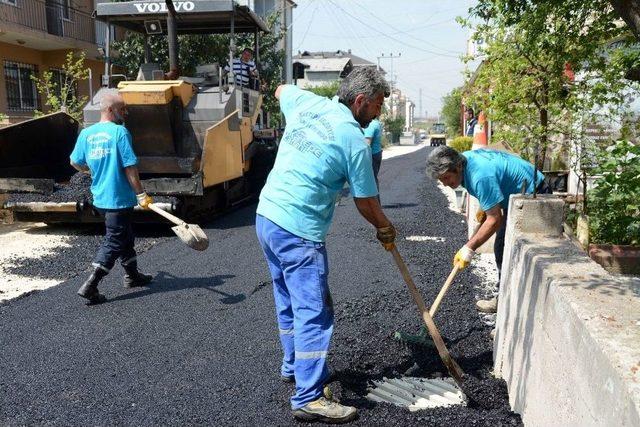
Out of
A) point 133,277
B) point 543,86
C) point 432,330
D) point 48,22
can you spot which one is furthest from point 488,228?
point 48,22

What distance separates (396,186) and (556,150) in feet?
20.7

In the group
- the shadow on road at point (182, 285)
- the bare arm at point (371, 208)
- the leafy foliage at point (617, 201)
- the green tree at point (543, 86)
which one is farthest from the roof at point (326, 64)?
the bare arm at point (371, 208)

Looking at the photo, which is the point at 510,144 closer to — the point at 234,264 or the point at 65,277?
the point at 234,264

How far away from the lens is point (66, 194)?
23.2 ft

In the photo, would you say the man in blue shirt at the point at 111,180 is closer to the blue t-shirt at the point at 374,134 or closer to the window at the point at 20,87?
the blue t-shirt at the point at 374,134

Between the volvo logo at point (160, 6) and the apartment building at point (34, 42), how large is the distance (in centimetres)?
620

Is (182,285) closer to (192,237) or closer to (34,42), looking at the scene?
(192,237)

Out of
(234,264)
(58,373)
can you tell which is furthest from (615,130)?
(58,373)

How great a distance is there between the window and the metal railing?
1148 millimetres

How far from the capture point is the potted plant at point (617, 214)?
4.26 meters

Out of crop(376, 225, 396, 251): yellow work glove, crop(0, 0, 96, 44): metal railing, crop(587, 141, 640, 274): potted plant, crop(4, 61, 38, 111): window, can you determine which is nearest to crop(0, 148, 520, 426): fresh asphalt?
→ crop(376, 225, 396, 251): yellow work glove

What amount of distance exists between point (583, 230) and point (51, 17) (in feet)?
52.2

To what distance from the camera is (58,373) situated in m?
3.30

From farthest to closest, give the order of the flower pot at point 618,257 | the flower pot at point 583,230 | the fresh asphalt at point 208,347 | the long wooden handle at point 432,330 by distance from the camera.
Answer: the flower pot at point 583,230, the flower pot at point 618,257, the long wooden handle at point 432,330, the fresh asphalt at point 208,347
